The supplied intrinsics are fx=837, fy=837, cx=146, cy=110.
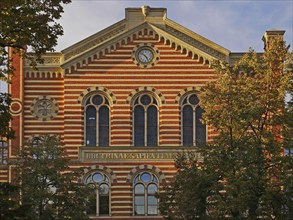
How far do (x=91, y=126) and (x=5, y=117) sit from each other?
2632cm

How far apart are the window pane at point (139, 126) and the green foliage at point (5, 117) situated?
25.9 meters

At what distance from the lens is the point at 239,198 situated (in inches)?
1436

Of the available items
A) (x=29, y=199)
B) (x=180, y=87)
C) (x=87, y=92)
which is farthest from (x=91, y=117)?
(x=29, y=199)

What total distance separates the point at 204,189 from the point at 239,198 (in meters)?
3.25

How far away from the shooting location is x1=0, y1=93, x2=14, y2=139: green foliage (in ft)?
95.1

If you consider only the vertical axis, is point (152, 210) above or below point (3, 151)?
below

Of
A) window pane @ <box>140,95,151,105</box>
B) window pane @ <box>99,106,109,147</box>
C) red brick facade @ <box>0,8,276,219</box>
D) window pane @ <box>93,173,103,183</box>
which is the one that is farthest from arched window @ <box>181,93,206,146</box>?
window pane @ <box>93,173,103,183</box>

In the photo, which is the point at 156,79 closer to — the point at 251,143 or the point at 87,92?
the point at 87,92

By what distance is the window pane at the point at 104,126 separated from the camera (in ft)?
181

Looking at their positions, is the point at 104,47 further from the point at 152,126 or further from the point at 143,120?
the point at 152,126

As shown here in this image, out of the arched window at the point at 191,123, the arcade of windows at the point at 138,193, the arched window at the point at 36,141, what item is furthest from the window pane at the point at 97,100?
the arched window at the point at 191,123

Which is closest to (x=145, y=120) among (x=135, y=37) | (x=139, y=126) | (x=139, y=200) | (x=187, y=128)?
(x=139, y=126)

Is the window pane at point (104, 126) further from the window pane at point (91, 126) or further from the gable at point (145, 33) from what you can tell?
the gable at point (145, 33)

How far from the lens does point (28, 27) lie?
2845 cm
